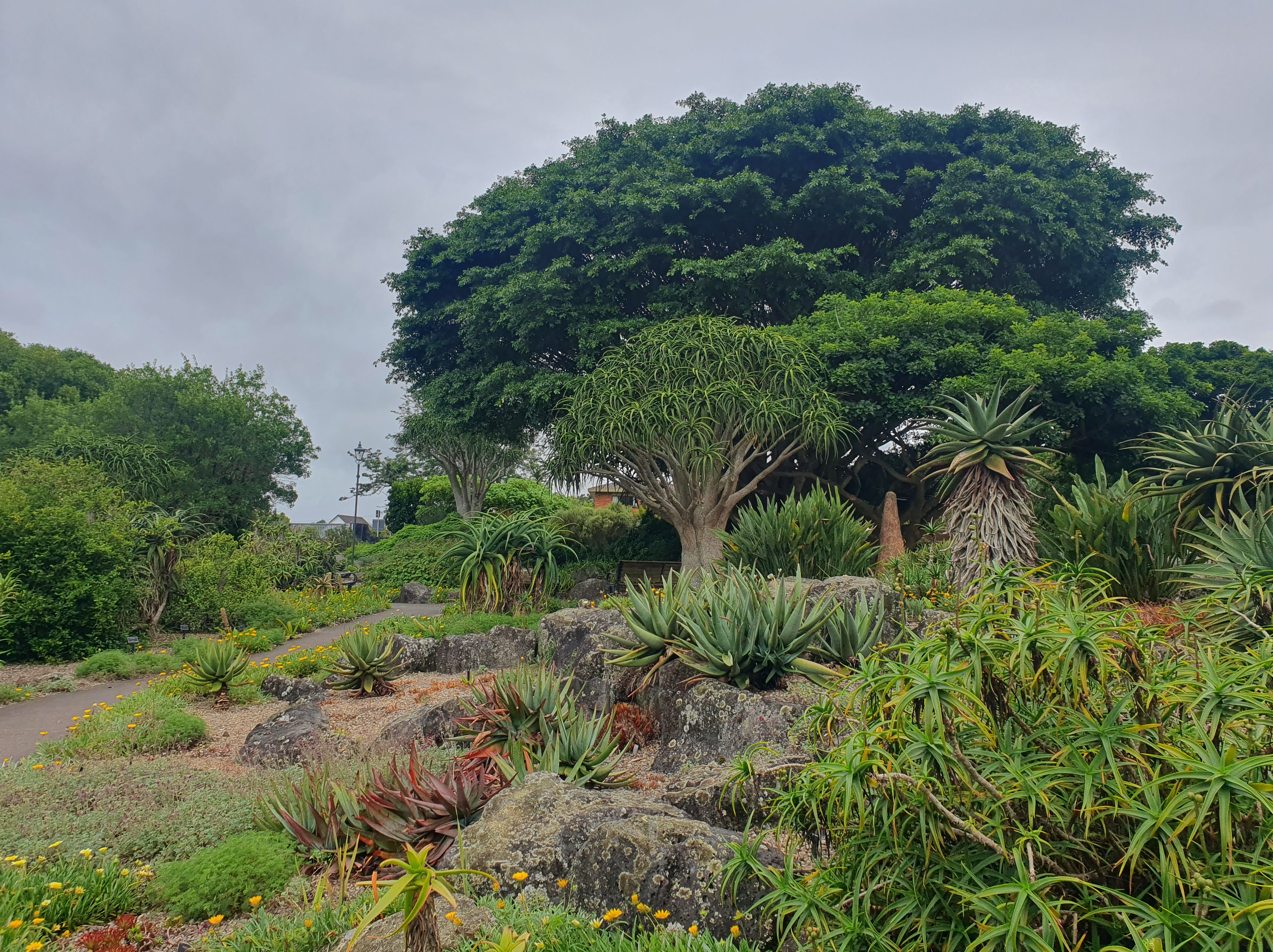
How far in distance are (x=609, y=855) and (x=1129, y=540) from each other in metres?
6.87

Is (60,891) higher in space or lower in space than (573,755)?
lower

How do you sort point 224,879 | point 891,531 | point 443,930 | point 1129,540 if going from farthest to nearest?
point 891,531 < point 1129,540 < point 224,879 < point 443,930

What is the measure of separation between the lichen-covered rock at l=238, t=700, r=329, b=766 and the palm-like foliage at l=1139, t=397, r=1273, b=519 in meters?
8.30

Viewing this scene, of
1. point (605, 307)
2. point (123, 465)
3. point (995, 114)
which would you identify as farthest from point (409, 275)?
point (995, 114)

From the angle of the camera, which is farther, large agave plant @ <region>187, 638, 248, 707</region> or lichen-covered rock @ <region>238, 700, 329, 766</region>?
large agave plant @ <region>187, 638, 248, 707</region>

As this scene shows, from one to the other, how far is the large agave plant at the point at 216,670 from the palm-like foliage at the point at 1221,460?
1035 centimetres

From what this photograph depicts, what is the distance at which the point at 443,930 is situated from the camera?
2.86m

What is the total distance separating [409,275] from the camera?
22.9m

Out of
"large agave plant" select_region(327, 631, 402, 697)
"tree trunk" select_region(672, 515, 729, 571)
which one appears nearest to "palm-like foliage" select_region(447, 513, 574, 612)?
"large agave plant" select_region(327, 631, 402, 697)

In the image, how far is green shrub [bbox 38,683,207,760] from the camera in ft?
21.2

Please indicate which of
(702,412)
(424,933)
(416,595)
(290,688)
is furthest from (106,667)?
(424,933)

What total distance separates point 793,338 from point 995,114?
32.9 ft

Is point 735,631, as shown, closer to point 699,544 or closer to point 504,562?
point 504,562

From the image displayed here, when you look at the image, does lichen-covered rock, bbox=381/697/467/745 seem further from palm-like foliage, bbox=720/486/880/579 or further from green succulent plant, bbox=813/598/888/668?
palm-like foliage, bbox=720/486/880/579
